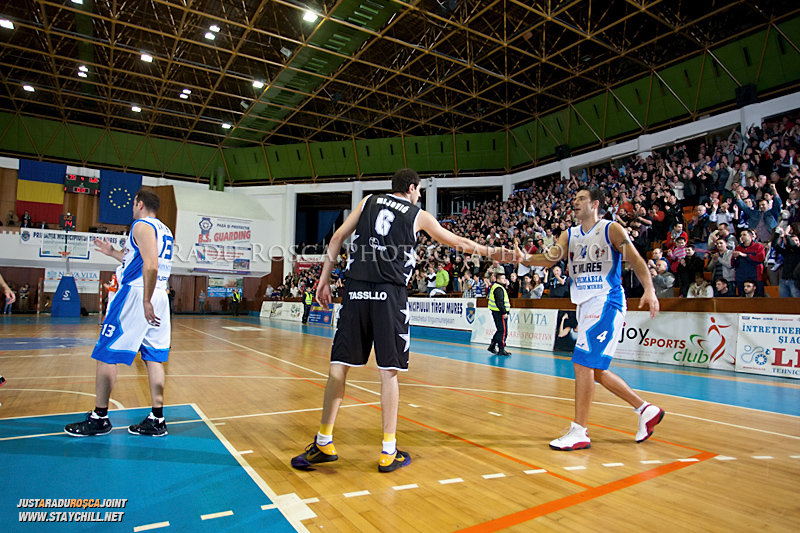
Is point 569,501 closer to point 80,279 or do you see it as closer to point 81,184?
point 80,279

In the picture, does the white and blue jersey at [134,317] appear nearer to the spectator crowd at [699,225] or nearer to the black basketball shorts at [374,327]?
the black basketball shorts at [374,327]

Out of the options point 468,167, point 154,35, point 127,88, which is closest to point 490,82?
point 468,167

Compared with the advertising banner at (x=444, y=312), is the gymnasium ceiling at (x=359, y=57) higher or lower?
higher

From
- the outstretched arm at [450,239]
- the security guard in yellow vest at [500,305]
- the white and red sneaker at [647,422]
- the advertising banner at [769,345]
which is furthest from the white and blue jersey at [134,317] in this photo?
the advertising banner at [769,345]

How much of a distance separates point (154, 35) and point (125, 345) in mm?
23510

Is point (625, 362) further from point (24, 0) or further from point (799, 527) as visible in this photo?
point (24, 0)

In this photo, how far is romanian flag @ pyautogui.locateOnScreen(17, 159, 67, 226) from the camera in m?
28.4

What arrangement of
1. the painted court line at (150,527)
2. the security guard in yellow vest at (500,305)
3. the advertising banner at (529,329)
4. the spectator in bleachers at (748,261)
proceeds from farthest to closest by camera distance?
1. the advertising banner at (529,329)
2. the security guard in yellow vest at (500,305)
3. the spectator in bleachers at (748,261)
4. the painted court line at (150,527)

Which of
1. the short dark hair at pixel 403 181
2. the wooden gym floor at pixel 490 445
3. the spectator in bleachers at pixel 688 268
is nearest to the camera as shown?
the wooden gym floor at pixel 490 445

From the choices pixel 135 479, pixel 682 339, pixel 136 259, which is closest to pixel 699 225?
pixel 682 339

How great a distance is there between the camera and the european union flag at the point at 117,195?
30266 mm

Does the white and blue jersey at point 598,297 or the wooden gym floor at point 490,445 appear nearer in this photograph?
the wooden gym floor at point 490,445

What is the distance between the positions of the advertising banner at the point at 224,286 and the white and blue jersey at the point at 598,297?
3123cm

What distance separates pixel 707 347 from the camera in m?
8.80
